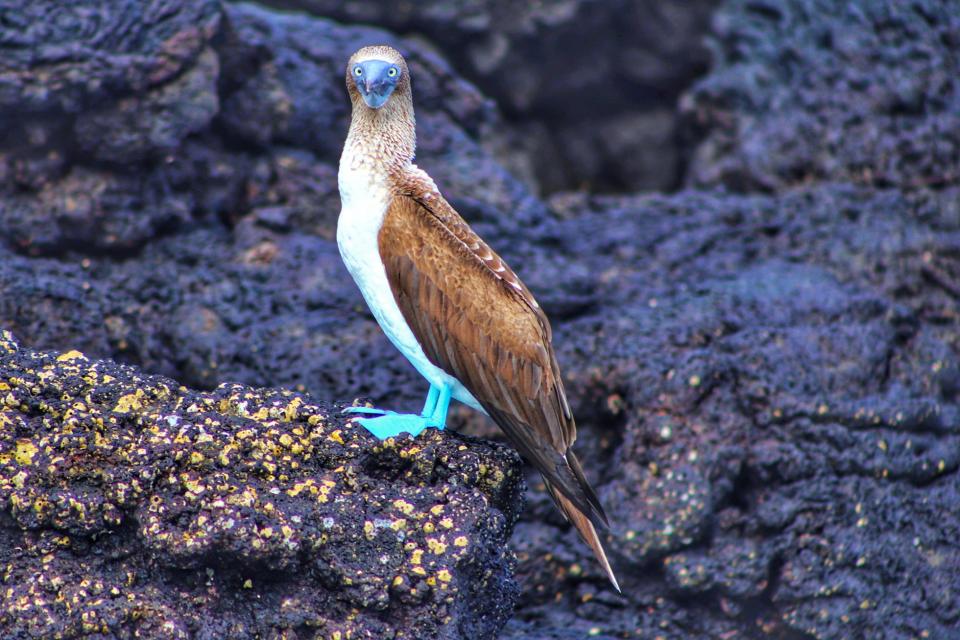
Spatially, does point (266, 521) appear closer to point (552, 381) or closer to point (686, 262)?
point (552, 381)

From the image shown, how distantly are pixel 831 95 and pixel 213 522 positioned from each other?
6.40 metres

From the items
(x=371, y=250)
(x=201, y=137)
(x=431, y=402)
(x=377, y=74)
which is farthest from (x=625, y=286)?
(x=201, y=137)

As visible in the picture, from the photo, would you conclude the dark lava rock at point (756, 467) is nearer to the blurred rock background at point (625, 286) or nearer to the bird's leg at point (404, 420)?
the blurred rock background at point (625, 286)

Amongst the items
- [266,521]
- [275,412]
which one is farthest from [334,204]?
[266,521]

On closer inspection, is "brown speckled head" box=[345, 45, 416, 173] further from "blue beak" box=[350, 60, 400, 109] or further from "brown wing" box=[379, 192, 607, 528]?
"brown wing" box=[379, 192, 607, 528]

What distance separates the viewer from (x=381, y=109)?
4820 millimetres

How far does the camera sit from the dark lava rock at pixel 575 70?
9.26 metres

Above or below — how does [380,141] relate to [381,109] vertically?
below

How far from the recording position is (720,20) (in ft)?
29.9

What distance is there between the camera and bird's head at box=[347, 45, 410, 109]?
462 cm

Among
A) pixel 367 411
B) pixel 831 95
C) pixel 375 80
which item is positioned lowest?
pixel 831 95

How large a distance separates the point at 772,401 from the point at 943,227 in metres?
2.57

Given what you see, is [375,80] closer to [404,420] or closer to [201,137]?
[404,420]

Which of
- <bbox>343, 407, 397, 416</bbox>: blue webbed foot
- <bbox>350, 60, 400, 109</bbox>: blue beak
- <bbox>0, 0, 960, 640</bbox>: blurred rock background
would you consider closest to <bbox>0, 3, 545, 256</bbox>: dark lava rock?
<bbox>0, 0, 960, 640</bbox>: blurred rock background
